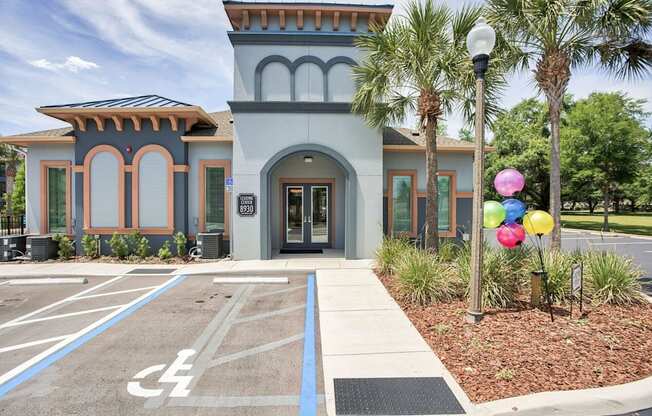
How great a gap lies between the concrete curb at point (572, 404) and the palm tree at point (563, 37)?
4.60m

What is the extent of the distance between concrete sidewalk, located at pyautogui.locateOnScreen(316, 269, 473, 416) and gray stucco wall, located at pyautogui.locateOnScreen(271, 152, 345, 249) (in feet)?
19.5

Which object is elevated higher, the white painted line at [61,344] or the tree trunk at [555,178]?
the tree trunk at [555,178]

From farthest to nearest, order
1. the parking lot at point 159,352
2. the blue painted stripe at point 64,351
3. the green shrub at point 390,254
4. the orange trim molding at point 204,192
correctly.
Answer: the orange trim molding at point 204,192
the green shrub at point 390,254
the blue painted stripe at point 64,351
the parking lot at point 159,352

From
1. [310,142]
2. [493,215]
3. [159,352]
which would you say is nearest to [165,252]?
[310,142]

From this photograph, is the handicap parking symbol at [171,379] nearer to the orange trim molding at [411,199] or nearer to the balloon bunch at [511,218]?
the balloon bunch at [511,218]

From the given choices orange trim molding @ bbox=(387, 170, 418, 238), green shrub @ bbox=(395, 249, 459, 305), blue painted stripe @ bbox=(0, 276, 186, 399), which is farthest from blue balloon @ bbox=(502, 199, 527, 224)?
blue painted stripe @ bbox=(0, 276, 186, 399)

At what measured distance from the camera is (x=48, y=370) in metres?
4.09

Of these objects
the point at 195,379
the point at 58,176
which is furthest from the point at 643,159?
the point at 58,176

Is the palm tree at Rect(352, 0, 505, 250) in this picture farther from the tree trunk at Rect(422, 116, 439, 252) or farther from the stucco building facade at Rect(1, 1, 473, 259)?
the stucco building facade at Rect(1, 1, 473, 259)

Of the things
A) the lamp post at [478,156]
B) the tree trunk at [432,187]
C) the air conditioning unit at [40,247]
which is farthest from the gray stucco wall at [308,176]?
the lamp post at [478,156]

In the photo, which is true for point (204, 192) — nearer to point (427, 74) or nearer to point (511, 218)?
point (427, 74)

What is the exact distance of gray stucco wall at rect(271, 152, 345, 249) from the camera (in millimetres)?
13031

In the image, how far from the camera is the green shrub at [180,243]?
10812 millimetres

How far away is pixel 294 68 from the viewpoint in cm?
1074
